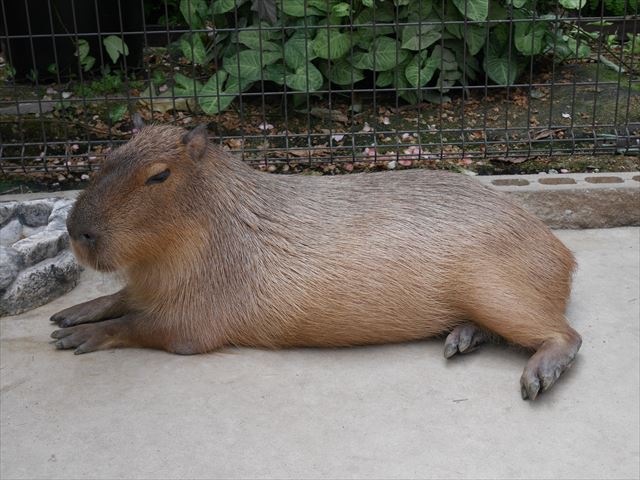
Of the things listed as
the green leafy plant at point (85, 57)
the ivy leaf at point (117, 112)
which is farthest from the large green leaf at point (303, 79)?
the green leafy plant at point (85, 57)

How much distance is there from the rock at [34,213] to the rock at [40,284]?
41cm

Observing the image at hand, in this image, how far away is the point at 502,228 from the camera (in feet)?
12.5

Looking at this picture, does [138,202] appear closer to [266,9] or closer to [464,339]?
[464,339]

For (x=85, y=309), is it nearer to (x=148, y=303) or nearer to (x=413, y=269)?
(x=148, y=303)

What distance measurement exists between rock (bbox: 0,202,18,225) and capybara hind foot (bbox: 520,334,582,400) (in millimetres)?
2706

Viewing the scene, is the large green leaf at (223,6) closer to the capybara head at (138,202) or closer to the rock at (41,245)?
the rock at (41,245)

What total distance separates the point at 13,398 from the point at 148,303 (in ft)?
2.22

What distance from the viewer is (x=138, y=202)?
3.57 meters

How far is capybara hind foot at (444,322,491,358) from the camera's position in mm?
3674

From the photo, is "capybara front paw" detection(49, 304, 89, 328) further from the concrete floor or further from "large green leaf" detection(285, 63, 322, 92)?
"large green leaf" detection(285, 63, 322, 92)

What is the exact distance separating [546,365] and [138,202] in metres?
1.71

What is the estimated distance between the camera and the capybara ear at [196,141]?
3691mm

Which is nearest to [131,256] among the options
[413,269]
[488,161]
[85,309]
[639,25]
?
[85,309]

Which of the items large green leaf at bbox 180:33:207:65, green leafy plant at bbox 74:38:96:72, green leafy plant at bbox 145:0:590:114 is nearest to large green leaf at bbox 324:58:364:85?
green leafy plant at bbox 145:0:590:114
